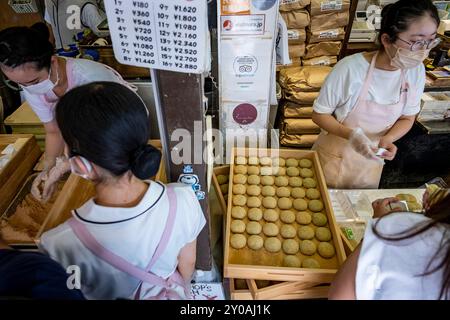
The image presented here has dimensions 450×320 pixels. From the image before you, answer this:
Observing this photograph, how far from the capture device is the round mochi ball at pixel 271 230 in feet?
5.67

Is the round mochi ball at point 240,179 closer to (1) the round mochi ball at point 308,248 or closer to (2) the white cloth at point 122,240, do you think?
(1) the round mochi ball at point 308,248

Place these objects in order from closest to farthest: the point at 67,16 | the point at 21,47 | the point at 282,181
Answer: the point at 21,47 → the point at 282,181 → the point at 67,16

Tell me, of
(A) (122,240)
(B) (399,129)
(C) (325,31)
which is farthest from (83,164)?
(C) (325,31)

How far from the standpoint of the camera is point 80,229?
39.5 inches

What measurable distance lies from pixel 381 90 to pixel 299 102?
169cm

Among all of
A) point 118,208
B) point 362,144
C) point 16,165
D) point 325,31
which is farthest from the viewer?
point 325,31

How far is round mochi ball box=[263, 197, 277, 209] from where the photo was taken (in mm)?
1892

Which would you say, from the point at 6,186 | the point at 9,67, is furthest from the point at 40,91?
the point at 6,186

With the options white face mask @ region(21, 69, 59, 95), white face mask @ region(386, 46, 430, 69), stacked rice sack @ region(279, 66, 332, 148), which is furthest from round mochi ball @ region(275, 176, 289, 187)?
stacked rice sack @ region(279, 66, 332, 148)

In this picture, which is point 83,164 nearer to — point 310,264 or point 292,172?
point 310,264

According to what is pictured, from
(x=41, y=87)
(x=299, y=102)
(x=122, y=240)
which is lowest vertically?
(x=299, y=102)

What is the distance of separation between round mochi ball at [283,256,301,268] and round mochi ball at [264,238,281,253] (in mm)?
75

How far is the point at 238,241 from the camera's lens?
1.65 m

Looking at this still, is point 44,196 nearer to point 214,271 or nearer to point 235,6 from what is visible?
point 214,271
